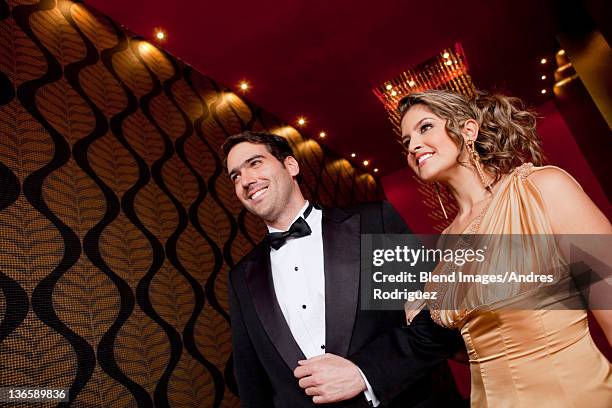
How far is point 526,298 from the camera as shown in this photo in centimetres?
117

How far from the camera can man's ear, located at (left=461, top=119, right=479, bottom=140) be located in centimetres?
150

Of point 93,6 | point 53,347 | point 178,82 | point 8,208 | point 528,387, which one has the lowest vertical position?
point 528,387

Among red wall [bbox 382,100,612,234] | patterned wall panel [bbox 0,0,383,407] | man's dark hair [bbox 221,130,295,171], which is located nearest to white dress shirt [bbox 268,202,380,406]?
man's dark hair [bbox 221,130,295,171]

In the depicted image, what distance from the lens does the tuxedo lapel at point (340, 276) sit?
1.35 m

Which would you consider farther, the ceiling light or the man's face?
the ceiling light

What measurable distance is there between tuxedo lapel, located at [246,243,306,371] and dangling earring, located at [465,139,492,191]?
0.82 meters

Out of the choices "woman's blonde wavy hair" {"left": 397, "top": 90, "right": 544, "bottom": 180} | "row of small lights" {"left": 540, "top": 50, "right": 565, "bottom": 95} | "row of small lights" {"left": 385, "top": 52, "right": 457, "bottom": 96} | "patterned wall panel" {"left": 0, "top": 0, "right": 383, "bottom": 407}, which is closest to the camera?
"woman's blonde wavy hair" {"left": 397, "top": 90, "right": 544, "bottom": 180}

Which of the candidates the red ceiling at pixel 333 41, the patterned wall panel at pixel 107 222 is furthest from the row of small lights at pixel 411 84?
the patterned wall panel at pixel 107 222

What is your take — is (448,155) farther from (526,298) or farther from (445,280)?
(526,298)

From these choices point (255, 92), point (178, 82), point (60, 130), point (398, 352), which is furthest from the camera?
point (255, 92)

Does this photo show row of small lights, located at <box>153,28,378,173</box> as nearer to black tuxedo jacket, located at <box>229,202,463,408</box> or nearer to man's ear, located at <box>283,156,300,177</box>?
man's ear, located at <box>283,156,300,177</box>

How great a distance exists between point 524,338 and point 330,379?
0.53 m

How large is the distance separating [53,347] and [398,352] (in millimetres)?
1625

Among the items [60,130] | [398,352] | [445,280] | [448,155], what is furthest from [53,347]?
[448,155]
